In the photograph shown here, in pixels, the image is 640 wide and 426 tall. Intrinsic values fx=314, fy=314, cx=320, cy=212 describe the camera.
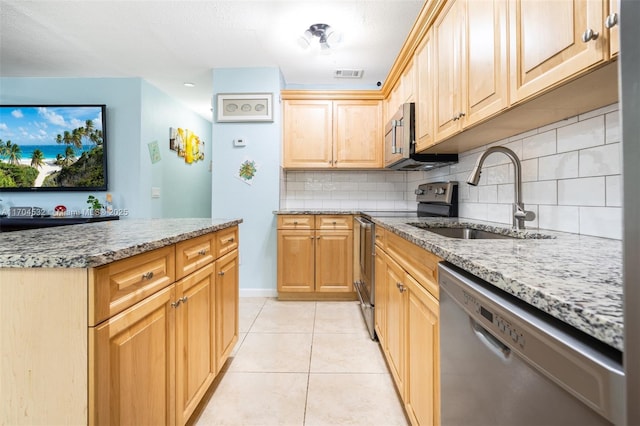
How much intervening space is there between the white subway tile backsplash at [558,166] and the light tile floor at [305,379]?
1309mm

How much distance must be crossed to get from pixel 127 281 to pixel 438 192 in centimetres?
223

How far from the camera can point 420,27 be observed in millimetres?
2066

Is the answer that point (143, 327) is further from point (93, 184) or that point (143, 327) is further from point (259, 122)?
point (93, 184)

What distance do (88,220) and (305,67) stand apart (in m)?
2.85

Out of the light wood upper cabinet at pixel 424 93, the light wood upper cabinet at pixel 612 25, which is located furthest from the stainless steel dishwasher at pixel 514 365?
the light wood upper cabinet at pixel 424 93

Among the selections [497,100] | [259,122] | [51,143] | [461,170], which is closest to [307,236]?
[259,122]

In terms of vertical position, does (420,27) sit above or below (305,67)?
below

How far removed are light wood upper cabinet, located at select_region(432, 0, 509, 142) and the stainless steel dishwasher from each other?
34.5 inches

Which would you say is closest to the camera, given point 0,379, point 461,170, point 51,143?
Answer: point 0,379

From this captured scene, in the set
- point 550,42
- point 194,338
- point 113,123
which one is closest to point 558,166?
point 550,42

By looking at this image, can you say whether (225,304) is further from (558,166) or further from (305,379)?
(558,166)

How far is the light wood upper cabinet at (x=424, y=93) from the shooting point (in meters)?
1.98

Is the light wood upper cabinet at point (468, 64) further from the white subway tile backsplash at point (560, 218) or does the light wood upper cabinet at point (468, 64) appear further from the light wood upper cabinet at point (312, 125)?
the light wood upper cabinet at point (312, 125)

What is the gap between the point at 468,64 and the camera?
1.52 m
